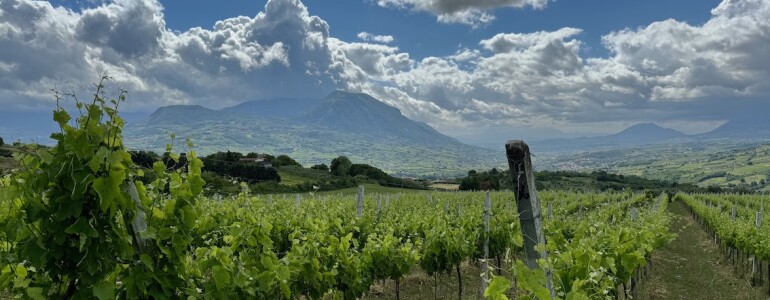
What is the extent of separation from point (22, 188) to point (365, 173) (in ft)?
271

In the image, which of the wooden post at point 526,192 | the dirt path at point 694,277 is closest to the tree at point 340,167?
the dirt path at point 694,277

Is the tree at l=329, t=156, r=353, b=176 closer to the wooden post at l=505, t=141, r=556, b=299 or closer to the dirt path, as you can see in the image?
the dirt path

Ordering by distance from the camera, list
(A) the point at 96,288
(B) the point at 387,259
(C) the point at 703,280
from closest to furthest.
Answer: (A) the point at 96,288, (B) the point at 387,259, (C) the point at 703,280

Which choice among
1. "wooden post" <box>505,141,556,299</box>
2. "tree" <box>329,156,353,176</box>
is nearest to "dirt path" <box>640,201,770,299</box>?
"wooden post" <box>505,141,556,299</box>

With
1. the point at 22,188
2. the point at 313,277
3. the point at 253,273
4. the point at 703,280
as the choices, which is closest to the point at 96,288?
the point at 22,188

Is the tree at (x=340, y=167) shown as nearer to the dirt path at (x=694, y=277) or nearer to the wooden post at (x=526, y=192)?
the dirt path at (x=694, y=277)

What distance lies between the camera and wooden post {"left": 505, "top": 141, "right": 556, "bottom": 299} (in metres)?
3.46

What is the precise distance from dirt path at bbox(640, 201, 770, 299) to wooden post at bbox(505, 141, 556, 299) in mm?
7383

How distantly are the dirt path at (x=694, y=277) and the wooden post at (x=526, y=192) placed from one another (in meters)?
7.38

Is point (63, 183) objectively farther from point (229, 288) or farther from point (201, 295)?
point (229, 288)

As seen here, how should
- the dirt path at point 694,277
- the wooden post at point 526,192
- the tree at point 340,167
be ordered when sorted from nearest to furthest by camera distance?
1. the wooden post at point 526,192
2. the dirt path at point 694,277
3. the tree at point 340,167

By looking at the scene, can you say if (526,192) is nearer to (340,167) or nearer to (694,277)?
(694,277)

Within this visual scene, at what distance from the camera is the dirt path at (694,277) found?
11.9 metres

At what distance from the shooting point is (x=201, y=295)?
10.8 feet
